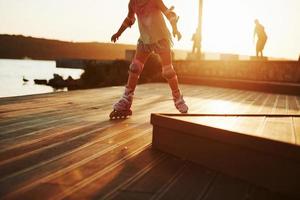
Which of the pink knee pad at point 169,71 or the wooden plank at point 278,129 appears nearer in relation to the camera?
the wooden plank at point 278,129

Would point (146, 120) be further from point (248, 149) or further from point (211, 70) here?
point (211, 70)

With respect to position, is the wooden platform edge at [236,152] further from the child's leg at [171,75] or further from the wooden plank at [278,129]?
the child's leg at [171,75]

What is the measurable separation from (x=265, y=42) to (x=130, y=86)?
Result: 591 inches

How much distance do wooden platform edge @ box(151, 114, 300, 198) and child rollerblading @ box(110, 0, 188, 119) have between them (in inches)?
64.5

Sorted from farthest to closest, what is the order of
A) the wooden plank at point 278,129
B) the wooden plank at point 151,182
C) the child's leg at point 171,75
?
the child's leg at point 171,75
the wooden plank at point 278,129
the wooden plank at point 151,182

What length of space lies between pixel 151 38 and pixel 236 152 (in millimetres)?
2420

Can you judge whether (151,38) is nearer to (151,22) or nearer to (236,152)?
(151,22)

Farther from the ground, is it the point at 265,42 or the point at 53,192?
the point at 265,42

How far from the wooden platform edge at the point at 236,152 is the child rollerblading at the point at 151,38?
164 cm

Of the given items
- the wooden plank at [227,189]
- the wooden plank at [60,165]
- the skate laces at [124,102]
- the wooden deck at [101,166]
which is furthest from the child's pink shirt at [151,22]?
the wooden plank at [227,189]

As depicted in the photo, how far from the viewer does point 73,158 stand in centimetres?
266

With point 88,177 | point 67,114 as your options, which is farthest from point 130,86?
point 88,177

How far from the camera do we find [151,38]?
441 centimetres

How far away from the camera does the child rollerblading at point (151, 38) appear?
443 cm
